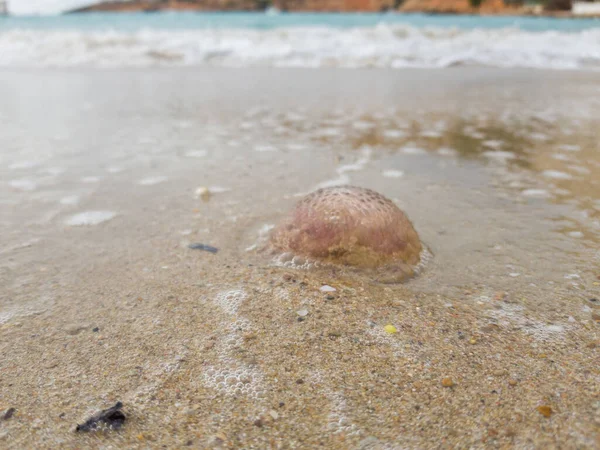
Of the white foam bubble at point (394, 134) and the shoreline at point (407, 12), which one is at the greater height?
the shoreline at point (407, 12)

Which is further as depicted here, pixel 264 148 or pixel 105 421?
pixel 264 148

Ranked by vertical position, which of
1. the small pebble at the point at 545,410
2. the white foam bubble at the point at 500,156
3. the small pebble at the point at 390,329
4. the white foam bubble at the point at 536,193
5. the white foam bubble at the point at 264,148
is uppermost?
the white foam bubble at the point at 264,148

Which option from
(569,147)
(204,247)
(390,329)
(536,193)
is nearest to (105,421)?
(390,329)

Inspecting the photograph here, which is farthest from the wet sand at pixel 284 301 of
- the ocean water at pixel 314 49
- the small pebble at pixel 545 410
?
the ocean water at pixel 314 49

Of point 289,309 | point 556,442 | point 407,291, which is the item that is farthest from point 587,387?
point 289,309

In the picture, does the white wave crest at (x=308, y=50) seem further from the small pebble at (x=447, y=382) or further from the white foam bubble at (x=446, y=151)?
the small pebble at (x=447, y=382)

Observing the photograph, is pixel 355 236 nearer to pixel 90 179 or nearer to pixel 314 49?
pixel 90 179

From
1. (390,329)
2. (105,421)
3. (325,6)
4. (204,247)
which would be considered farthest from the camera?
(325,6)

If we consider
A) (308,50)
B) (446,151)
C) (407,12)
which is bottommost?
(446,151)

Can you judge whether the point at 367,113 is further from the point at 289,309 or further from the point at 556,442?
the point at 556,442
